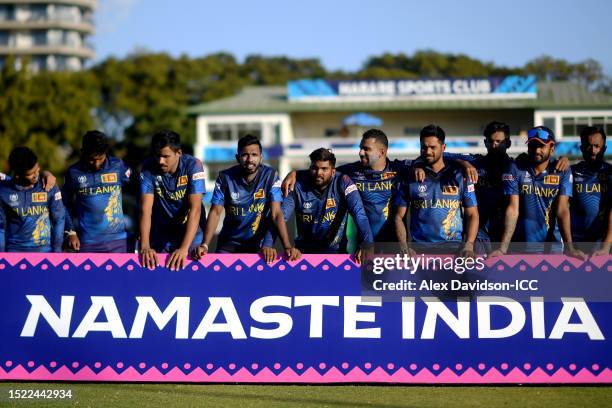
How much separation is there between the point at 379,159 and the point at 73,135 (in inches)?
2032

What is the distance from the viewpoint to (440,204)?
8.96m

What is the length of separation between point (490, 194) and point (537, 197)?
557 millimetres

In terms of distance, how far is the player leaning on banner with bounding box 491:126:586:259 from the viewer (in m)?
9.17

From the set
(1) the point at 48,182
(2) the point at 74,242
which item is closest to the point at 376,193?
(2) the point at 74,242

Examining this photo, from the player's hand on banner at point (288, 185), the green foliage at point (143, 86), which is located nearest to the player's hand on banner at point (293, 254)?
the player's hand on banner at point (288, 185)

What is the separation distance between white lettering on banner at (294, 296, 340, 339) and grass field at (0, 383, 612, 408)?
50 cm

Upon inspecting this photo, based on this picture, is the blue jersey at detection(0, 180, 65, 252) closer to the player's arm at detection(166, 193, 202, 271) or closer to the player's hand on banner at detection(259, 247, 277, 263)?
the player's arm at detection(166, 193, 202, 271)

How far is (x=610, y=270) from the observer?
850 cm

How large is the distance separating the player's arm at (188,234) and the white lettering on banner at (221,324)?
44 centimetres

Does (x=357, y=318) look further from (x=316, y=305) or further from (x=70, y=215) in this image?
(x=70, y=215)

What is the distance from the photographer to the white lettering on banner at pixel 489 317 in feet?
27.7

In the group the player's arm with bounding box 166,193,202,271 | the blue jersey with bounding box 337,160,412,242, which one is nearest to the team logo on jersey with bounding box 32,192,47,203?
the player's arm with bounding box 166,193,202,271

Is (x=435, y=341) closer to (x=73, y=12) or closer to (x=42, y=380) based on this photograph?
(x=42, y=380)

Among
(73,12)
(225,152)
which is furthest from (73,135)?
(73,12)
